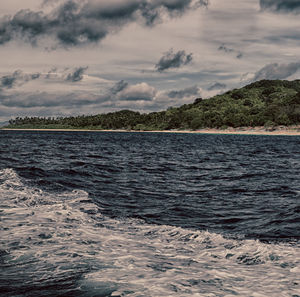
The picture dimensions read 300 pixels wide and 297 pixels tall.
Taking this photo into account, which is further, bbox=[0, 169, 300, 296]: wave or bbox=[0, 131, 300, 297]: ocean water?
bbox=[0, 131, 300, 297]: ocean water

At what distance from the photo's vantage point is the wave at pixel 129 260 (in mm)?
6359

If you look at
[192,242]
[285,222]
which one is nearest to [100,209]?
[192,242]

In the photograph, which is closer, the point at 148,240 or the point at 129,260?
the point at 129,260

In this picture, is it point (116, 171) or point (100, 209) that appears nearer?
point (100, 209)

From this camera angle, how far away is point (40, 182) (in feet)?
66.7

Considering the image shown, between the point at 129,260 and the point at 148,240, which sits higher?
the point at 129,260

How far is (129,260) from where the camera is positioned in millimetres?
7969

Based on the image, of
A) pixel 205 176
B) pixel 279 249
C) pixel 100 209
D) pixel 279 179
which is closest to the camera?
pixel 279 249

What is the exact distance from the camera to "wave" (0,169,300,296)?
636cm

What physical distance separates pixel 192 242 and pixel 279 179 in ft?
53.0

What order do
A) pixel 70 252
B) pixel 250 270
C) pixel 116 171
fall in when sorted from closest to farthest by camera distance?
pixel 250 270 < pixel 70 252 < pixel 116 171

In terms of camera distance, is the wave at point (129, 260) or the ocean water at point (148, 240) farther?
the ocean water at point (148, 240)

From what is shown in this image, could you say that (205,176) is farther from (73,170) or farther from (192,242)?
(192,242)

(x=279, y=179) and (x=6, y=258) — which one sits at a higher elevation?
(x=6, y=258)
